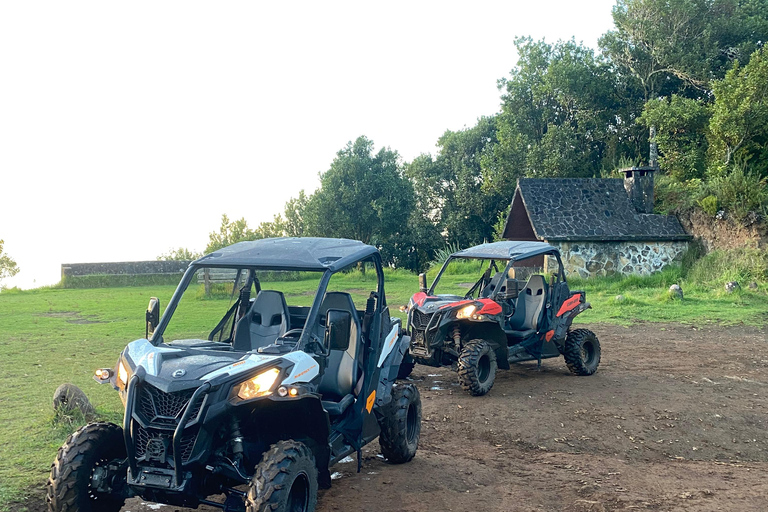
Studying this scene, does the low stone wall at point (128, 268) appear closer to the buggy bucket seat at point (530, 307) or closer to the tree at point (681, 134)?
the tree at point (681, 134)

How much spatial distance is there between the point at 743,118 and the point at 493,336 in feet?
88.1

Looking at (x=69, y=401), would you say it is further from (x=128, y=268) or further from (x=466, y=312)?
(x=128, y=268)

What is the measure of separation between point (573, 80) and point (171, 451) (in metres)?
41.4

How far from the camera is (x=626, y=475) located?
6805 mm

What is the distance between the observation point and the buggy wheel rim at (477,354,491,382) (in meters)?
10.5

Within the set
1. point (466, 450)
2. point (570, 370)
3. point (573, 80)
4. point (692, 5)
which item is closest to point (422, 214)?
point (573, 80)

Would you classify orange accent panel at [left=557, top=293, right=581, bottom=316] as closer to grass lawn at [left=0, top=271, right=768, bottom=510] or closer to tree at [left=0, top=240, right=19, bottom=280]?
grass lawn at [left=0, top=271, right=768, bottom=510]

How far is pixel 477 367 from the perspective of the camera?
404 inches

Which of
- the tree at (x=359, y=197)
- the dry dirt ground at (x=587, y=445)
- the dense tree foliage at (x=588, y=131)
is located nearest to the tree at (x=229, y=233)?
the dense tree foliage at (x=588, y=131)

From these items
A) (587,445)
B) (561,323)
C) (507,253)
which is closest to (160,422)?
(587,445)

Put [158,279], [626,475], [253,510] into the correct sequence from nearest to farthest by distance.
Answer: [253,510] → [626,475] → [158,279]

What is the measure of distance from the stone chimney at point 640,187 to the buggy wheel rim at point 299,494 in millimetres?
26690

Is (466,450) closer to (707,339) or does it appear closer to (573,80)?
(707,339)

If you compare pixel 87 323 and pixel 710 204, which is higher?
pixel 710 204
